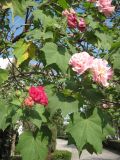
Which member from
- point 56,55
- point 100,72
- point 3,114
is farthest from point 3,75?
point 100,72

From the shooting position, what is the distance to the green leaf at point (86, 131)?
106 inches

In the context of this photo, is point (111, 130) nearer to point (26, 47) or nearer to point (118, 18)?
point (26, 47)

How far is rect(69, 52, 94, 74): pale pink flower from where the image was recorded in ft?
9.55

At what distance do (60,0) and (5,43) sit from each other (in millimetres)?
917

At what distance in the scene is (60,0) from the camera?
3734 millimetres

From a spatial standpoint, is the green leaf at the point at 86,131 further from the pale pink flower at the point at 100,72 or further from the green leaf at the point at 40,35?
the green leaf at the point at 40,35

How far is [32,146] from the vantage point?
2887 millimetres

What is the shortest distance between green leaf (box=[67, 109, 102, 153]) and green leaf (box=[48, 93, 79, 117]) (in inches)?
2.5

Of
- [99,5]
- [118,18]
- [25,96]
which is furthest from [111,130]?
[118,18]

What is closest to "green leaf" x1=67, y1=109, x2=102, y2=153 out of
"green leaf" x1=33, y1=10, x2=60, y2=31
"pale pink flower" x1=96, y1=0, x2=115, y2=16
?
"green leaf" x1=33, y1=10, x2=60, y2=31

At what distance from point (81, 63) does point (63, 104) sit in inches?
12.8

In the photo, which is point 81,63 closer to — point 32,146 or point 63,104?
point 63,104

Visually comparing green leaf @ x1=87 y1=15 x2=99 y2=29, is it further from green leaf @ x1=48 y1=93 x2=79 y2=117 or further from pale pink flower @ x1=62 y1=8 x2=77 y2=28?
green leaf @ x1=48 y1=93 x2=79 y2=117

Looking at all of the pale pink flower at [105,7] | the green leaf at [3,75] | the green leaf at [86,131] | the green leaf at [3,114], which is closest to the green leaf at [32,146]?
the green leaf at [3,114]
